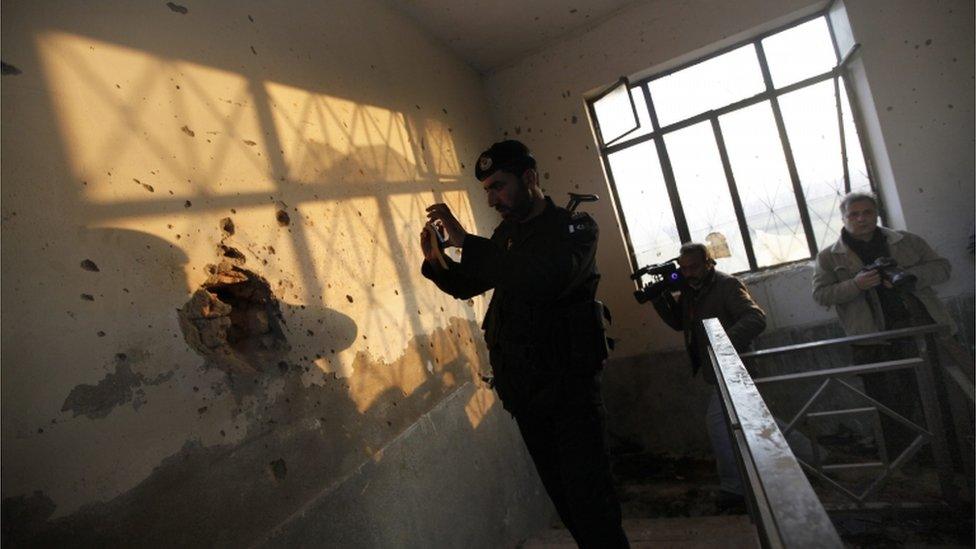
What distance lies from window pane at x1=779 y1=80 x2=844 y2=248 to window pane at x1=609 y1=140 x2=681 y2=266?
1007 mm

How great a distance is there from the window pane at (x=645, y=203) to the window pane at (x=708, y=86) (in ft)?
1.15

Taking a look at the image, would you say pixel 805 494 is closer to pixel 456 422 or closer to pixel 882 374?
pixel 456 422

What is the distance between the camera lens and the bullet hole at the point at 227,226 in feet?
5.35

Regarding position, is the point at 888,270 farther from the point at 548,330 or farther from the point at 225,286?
the point at 225,286

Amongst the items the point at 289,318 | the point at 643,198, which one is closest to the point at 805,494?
the point at 289,318

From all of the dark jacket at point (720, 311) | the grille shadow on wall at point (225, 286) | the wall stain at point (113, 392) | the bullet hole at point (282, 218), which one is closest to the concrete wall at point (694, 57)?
the dark jacket at point (720, 311)

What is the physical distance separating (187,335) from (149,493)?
16.7 inches

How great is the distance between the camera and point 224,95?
1774 mm

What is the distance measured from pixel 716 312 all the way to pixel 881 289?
3.06 feet

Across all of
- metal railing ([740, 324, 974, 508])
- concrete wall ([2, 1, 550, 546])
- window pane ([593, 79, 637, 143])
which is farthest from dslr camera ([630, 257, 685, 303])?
window pane ([593, 79, 637, 143])

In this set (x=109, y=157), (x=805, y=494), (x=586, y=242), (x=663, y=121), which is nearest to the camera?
(x=805, y=494)

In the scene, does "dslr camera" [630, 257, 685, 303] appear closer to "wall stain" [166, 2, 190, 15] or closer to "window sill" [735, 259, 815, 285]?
"window sill" [735, 259, 815, 285]

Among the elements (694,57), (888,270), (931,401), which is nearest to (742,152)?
(694,57)

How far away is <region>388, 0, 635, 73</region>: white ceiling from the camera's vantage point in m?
3.40
